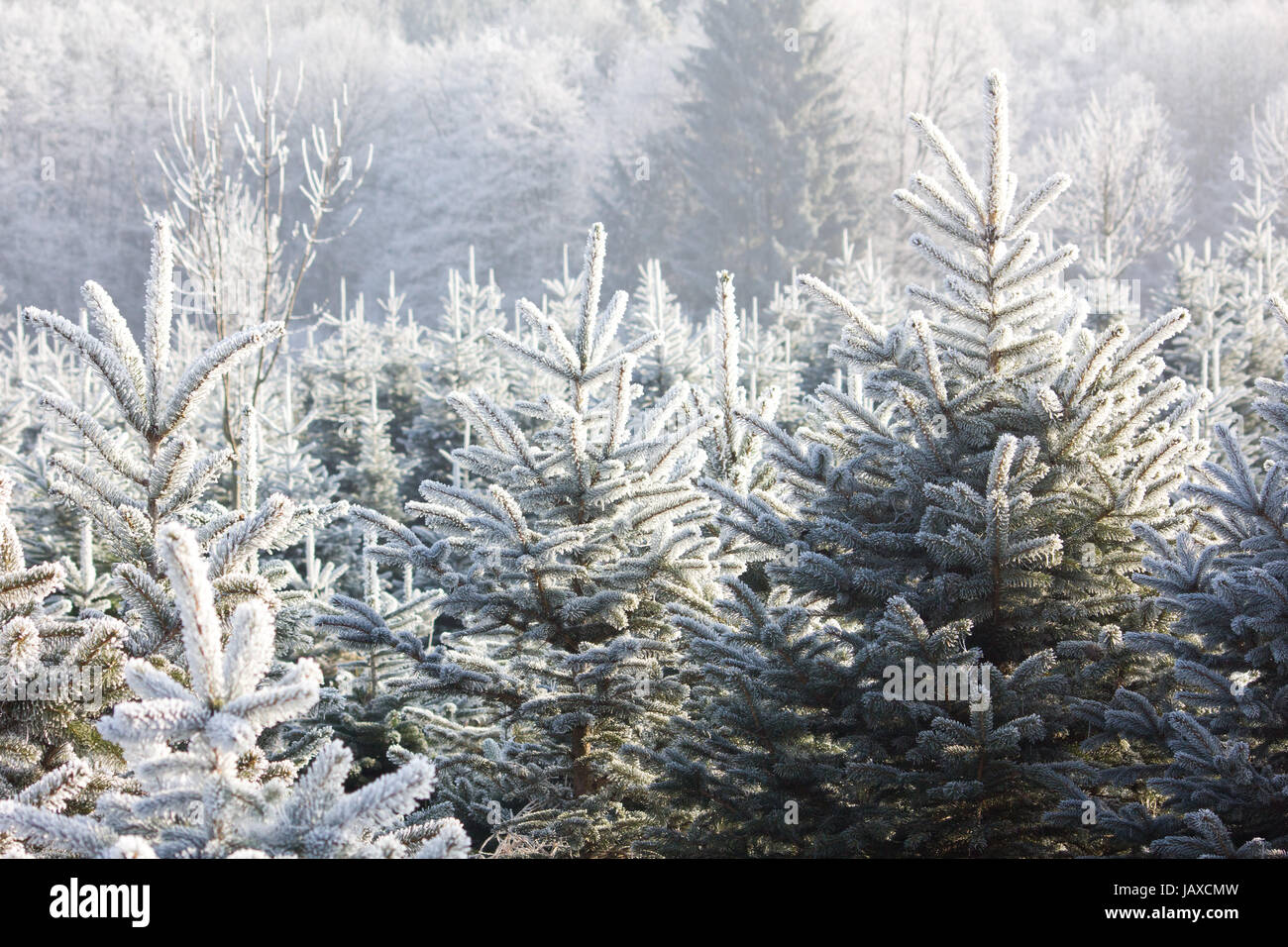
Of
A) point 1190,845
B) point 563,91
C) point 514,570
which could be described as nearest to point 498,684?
point 514,570

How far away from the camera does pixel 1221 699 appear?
2961mm

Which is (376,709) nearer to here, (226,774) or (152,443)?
(152,443)

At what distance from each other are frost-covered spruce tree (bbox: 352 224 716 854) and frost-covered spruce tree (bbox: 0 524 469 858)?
6.17 feet

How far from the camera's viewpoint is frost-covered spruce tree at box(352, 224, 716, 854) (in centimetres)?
389

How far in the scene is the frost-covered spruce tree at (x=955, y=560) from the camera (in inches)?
127

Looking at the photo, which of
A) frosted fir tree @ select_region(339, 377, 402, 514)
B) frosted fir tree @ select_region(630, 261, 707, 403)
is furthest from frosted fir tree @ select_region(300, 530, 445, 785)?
frosted fir tree @ select_region(339, 377, 402, 514)

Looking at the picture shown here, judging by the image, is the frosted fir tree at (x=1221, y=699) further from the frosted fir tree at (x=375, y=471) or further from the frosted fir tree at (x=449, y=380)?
the frosted fir tree at (x=375, y=471)

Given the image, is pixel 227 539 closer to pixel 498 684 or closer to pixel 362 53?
pixel 498 684

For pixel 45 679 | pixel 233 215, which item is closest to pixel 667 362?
pixel 233 215

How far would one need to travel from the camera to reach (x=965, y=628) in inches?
123

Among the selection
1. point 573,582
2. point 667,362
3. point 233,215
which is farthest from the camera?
point 233,215

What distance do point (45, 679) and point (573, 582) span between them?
195 cm

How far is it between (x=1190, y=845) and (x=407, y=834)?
202 cm

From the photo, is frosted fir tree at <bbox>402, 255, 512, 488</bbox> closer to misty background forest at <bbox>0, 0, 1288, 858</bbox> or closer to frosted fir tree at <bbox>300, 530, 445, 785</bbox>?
misty background forest at <bbox>0, 0, 1288, 858</bbox>
